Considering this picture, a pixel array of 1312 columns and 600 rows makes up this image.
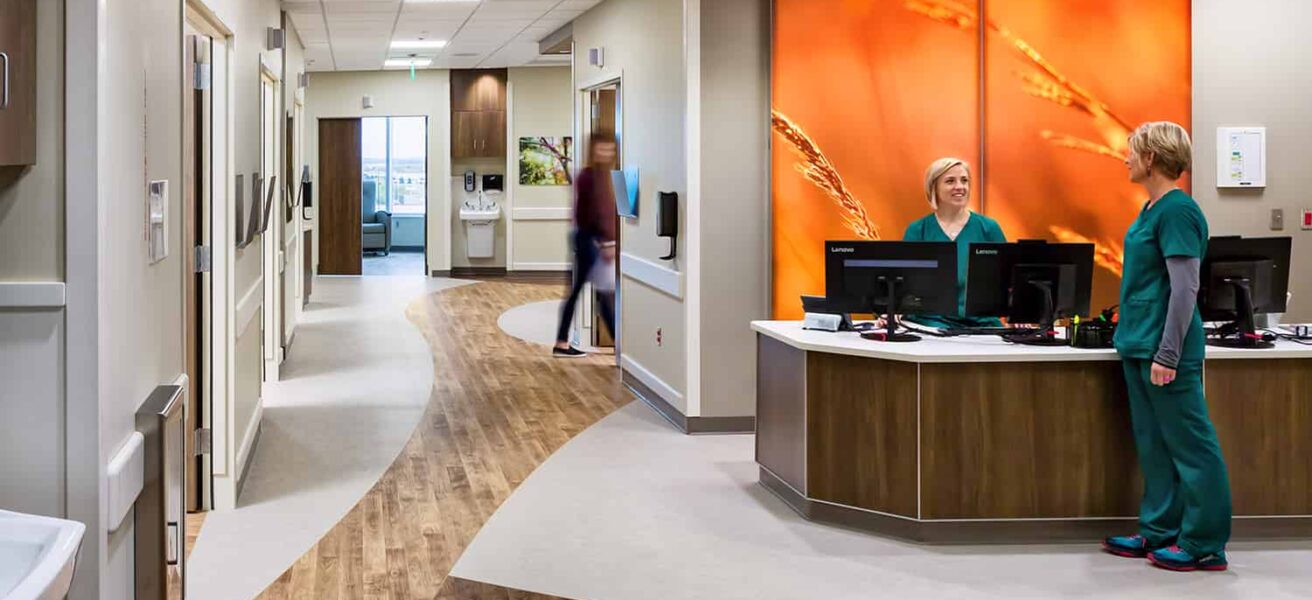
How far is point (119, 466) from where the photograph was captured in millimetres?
Result: 2572

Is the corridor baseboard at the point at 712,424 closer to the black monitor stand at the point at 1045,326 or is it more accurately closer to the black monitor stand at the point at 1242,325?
the black monitor stand at the point at 1045,326

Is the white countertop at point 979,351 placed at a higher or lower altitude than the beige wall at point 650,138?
lower

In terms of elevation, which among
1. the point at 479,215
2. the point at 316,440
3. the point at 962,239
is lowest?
the point at 316,440

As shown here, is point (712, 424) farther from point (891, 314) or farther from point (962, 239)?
point (891, 314)

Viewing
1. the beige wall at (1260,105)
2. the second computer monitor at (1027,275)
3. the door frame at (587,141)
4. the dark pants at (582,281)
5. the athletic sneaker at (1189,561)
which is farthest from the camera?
the dark pants at (582,281)

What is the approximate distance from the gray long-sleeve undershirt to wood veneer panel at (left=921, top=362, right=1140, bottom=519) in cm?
45

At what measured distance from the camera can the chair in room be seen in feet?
69.1

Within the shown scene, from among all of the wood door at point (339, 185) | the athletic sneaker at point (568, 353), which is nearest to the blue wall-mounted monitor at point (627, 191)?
the athletic sneaker at point (568, 353)

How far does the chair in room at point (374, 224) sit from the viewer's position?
2105cm

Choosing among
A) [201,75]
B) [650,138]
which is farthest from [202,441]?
[650,138]

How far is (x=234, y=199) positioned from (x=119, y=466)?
10.4ft

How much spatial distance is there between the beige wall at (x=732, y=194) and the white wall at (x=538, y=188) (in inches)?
392

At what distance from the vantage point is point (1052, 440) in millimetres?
4832

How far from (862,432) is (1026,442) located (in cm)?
62
